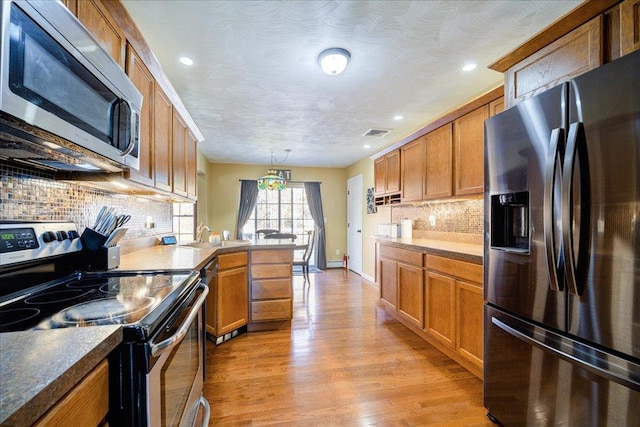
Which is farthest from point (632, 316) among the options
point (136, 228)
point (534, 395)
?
point (136, 228)

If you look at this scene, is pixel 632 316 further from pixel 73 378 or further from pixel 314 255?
pixel 314 255

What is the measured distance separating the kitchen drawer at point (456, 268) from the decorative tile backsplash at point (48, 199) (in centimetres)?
262

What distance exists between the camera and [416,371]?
2180mm

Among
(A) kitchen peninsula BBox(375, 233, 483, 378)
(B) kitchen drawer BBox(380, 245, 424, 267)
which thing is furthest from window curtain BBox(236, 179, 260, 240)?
(A) kitchen peninsula BBox(375, 233, 483, 378)

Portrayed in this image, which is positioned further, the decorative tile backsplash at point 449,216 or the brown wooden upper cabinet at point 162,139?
the decorative tile backsplash at point 449,216

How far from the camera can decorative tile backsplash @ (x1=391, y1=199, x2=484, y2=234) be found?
2.86 meters

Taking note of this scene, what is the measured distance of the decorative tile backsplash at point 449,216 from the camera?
2.86m

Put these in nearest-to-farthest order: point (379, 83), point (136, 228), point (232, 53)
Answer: point (232, 53), point (136, 228), point (379, 83)

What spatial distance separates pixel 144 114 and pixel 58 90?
0.97 meters

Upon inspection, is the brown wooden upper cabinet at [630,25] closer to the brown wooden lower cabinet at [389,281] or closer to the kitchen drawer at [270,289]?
the brown wooden lower cabinet at [389,281]

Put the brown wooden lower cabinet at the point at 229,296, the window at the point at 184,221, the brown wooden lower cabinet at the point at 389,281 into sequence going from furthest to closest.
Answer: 1. the window at the point at 184,221
2. the brown wooden lower cabinet at the point at 389,281
3. the brown wooden lower cabinet at the point at 229,296

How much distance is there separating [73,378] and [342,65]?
2266mm

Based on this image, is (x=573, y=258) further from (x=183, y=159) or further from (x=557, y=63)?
(x=183, y=159)

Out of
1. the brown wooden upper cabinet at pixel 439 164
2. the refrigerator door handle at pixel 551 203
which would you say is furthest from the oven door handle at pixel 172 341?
the brown wooden upper cabinet at pixel 439 164
